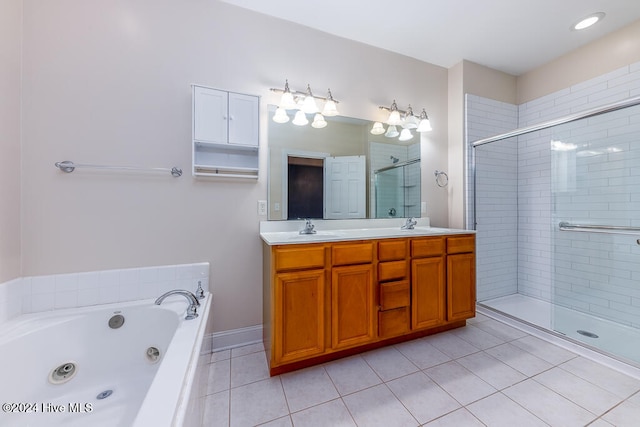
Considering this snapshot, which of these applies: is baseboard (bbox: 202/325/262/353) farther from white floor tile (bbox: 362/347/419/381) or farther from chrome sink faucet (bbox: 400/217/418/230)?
chrome sink faucet (bbox: 400/217/418/230)

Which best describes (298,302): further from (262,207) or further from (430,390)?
(430,390)

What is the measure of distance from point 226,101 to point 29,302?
1734 mm

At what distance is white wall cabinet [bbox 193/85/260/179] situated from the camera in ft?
5.70

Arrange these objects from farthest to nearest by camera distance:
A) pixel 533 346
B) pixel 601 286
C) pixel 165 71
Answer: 1. pixel 601 286
2. pixel 533 346
3. pixel 165 71

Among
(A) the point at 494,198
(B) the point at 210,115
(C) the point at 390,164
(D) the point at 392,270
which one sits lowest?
(D) the point at 392,270

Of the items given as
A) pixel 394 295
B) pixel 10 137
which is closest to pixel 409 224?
pixel 394 295

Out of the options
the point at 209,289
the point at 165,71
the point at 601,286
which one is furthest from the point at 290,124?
the point at 601,286

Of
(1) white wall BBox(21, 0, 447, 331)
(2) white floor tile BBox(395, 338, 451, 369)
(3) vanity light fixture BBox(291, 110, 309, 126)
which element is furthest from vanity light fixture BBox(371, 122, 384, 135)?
(2) white floor tile BBox(395, 338, 451, 369)

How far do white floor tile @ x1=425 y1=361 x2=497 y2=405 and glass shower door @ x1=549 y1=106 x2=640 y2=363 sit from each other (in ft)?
3.54

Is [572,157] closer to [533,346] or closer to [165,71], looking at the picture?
[533,346]

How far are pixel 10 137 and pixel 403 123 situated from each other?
2851mm

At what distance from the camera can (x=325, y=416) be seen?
129cm

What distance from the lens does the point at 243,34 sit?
1.96 meters

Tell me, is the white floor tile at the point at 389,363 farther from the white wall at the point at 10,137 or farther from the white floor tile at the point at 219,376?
the white wall at the point at 10,137
